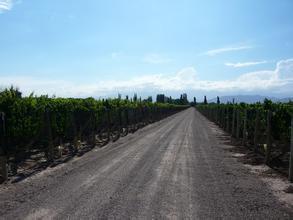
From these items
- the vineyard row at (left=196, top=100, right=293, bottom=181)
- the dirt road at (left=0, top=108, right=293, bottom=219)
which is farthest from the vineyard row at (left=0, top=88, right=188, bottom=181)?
the vineyard row at (left=196, top=100, right=293, bottom=181)

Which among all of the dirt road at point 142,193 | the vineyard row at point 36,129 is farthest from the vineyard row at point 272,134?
the vineyard row at point 36,129

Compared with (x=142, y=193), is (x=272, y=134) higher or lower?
higher

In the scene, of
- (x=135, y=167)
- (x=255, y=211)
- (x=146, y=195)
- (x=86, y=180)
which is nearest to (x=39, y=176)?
(x=86, y=180)

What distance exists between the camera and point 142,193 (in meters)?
9.12

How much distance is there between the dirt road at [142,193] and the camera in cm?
755

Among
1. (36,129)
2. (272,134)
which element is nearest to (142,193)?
(36,129)

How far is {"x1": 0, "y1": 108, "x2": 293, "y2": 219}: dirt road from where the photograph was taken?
7551 millimetres

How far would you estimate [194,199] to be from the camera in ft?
28.2

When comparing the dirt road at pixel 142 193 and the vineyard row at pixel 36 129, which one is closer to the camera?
the dirt road at pixel 142 193

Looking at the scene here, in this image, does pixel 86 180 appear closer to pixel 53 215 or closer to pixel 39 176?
pixel 39 176

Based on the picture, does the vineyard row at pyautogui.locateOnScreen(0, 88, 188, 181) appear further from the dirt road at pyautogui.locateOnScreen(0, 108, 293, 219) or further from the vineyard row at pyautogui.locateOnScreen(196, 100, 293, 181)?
the vineyard row at pyautogui.locateOnScreen(196, 100, 293, 181)

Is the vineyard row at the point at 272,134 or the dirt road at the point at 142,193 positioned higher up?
the vineyard row at the point at 272,134

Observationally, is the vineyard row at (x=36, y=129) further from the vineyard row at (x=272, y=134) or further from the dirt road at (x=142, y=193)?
the vineyard row at (x=272, y=134)

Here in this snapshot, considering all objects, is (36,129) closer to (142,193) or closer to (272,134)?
(142,193)
